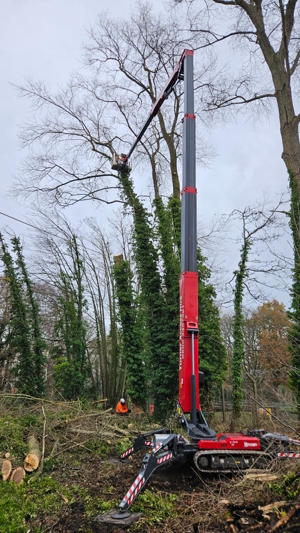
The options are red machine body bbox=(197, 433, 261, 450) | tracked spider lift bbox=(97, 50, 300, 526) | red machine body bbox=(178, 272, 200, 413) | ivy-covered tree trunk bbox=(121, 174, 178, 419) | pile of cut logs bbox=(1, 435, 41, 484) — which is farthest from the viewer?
ivy-covered tree trunk bbox=(121, 174, 178, 419)

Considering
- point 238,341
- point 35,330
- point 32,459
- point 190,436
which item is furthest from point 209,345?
point 35,330

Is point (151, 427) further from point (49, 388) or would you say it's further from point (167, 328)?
point (49, 388)

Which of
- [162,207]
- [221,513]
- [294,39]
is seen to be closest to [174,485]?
[221,513]

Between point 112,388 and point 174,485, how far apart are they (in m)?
15.3

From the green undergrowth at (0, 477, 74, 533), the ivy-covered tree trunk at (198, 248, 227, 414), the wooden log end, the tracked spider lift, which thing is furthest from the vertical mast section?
the ivy-covered tree trunk at (198, 248, 227, 414)

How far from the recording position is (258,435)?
274 inches

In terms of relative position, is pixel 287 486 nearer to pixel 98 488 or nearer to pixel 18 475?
pixel 98 488

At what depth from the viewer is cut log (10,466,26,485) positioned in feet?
20.7

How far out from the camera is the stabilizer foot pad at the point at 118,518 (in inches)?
182

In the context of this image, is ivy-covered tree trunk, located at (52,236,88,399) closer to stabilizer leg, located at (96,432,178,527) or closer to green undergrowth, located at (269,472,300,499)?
stabilizer leg, located at (96,432,178,527)

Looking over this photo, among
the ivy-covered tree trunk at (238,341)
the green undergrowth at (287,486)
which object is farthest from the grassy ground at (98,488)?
the ivy-covered tree trunk at (238,341)

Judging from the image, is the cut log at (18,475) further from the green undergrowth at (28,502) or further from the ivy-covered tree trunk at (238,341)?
the ivy-covered tree trunk at (238,341)

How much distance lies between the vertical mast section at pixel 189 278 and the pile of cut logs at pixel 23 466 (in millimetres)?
2688

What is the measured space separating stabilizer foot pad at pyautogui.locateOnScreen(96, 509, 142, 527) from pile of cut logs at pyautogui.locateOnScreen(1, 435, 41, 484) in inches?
83.9
